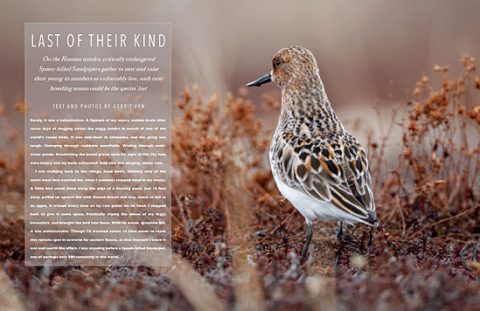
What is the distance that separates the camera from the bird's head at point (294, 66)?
501cm

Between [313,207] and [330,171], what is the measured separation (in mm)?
217

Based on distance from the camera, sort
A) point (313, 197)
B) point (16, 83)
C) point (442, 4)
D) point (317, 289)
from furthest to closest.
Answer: point (442, 4) → point (16, 83) → point (313, 197) → point (317, 289)

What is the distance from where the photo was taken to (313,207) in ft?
14.0

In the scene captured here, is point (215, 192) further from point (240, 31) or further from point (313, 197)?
point (240, 31)

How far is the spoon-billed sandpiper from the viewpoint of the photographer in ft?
13.7

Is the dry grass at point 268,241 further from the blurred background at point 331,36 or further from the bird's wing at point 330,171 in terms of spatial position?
the blurred background at point 331,36

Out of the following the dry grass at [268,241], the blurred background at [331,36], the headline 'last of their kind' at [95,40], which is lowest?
the dry grass at [268,241]

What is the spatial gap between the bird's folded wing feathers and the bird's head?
2.20 feet

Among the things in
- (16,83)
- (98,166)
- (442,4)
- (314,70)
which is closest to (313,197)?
(314,70)

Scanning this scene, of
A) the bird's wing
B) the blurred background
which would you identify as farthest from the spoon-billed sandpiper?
the blurred background

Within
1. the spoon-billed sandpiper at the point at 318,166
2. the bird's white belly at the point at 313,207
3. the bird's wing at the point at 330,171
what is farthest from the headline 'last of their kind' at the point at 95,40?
the bird's white belly at the point at 313,207

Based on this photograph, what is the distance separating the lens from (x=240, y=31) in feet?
34.3

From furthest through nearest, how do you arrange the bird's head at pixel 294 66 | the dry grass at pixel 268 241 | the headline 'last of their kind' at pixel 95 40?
the bird's head at pixel 294 66, the headline 'last of their kind' at pixel 95 40, the dry grass at pixel 268 241

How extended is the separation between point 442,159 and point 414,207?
39 cm
